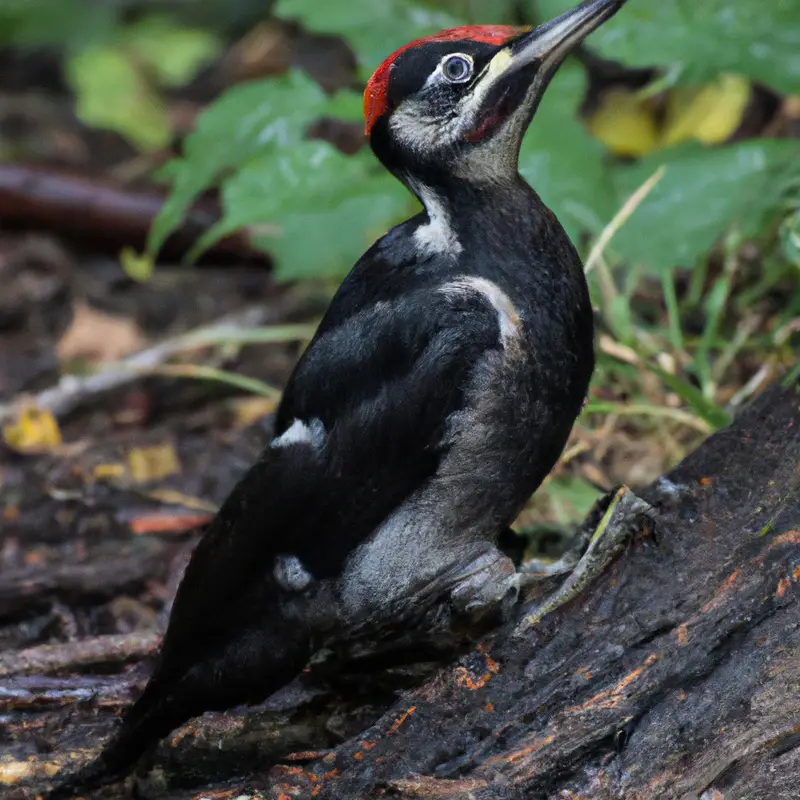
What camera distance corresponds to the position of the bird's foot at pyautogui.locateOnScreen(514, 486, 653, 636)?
2.13m

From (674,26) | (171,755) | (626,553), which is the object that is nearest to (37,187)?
(674,26)

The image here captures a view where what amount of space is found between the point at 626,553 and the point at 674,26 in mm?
1585

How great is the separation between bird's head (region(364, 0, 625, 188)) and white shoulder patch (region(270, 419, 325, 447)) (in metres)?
0.50

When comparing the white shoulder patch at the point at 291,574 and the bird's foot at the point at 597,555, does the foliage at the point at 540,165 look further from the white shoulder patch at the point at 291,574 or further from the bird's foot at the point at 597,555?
the white shoulder patch at the point at 291,574

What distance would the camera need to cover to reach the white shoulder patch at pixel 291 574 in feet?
7.19

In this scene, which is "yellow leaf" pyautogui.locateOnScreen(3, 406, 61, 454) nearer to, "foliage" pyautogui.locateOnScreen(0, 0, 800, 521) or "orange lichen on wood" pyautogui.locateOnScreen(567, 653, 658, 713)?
"foliage" pyautogui.locateOnScreen(0, 0, 800, 521)

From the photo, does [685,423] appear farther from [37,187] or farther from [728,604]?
[37,187]

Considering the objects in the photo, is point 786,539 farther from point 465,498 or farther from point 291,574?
point 291,574

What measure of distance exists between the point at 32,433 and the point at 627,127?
250cm

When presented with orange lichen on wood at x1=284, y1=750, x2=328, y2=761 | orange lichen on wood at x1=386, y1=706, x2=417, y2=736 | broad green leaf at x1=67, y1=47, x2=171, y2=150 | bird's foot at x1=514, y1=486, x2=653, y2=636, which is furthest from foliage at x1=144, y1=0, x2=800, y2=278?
broad green leaf at x1=67, y1=47, x2=171, y2=150

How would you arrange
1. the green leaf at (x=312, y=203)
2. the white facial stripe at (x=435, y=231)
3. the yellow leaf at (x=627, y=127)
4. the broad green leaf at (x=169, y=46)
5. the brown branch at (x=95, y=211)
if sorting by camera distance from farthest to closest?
the broad green leaf at (x=169, y=46) → the brown branch at (x=95, y=211) → the yellow leaf at (x=627, y=127) → the green leaf at (x=312, y=203) → the white facial stripe at (x=435, y=231)

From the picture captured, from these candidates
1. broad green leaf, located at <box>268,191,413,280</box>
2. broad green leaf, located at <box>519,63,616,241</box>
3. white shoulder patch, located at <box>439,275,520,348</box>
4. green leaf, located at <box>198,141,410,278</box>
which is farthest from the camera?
broad green leaf, located at <box>268,191,413,280</box>

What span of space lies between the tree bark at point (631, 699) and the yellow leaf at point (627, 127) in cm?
250

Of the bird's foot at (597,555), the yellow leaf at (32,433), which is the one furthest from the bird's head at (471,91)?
the yellow leaf at (32,433)
